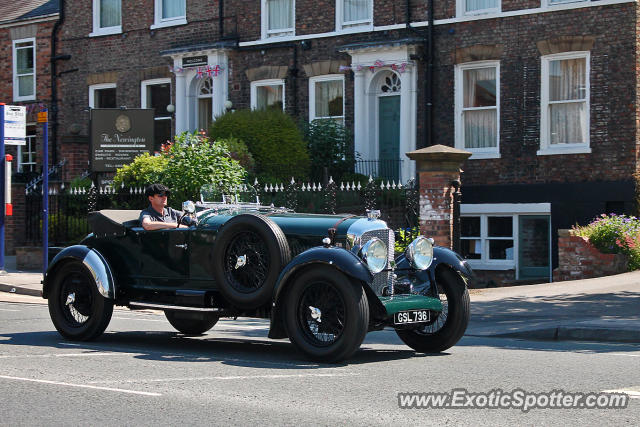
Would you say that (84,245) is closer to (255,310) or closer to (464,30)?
(255,310)

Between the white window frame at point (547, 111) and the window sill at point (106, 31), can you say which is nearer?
the white window frame at point (547, 111)

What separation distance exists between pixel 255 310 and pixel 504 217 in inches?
532

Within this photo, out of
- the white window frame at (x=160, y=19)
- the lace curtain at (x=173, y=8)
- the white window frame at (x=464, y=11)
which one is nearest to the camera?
the white window frame at (x=464, y=11)

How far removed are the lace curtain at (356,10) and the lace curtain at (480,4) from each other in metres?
2.62

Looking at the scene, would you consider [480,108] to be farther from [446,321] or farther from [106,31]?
[446,321]

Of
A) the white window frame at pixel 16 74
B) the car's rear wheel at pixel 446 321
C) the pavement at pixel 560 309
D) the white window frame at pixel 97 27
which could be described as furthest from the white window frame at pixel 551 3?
the white window frame at pixel 16 74

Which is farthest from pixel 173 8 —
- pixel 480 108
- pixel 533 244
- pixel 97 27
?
pixel 533 244

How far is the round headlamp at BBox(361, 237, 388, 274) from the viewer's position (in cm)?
922

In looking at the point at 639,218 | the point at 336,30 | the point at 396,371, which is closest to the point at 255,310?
the point at 396,371

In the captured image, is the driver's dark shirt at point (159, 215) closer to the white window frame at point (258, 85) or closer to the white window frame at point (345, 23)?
the white window frame at point (345, 23)

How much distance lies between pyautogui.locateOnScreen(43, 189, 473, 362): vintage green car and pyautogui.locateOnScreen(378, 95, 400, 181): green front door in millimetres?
13456

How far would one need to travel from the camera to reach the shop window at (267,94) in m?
26.3

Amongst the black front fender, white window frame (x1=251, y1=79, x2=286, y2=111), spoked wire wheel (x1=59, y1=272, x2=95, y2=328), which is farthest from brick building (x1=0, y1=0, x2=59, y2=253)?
spoked wire wheel (x1=59, y1=272, x2=95, y2=328)

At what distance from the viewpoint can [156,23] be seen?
92.0ft
